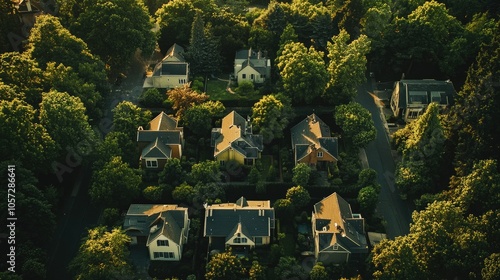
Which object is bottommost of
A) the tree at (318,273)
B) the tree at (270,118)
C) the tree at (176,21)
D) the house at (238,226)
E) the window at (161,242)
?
the tree at (318,273)

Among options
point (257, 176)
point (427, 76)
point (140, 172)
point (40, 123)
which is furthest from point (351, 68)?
point (40, 123)

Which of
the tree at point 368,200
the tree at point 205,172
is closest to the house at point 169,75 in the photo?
the tree at point 205,172

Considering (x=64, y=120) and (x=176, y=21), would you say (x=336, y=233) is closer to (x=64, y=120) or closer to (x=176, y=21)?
(x=64, y=120)

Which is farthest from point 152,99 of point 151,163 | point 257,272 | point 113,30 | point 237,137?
point 257,272

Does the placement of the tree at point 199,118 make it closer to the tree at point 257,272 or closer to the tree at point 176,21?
the tree at point 176,21

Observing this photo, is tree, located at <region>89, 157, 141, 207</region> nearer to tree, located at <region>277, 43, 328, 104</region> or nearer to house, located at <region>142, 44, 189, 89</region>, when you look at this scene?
house, located at <region>142, 44, 189, 89</region>

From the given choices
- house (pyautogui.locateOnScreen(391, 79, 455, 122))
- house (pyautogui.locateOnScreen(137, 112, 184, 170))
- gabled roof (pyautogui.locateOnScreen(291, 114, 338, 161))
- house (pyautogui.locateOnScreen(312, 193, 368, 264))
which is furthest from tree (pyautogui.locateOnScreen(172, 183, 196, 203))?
house (pyautogui.locateOnScreen(391, 79, 455, 122))
